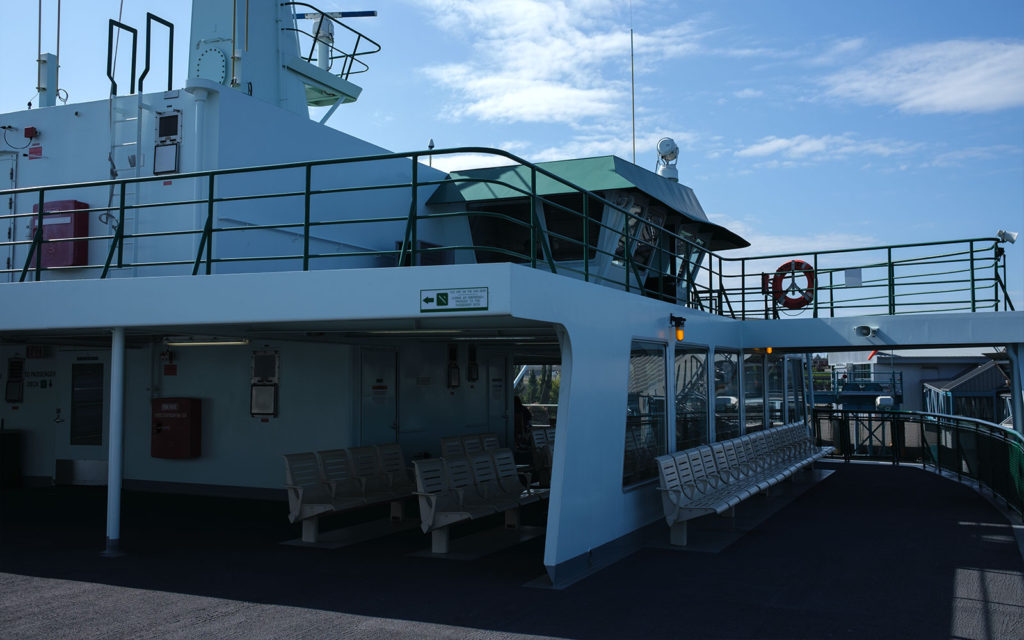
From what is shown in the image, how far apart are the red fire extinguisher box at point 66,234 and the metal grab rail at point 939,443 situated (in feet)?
37.2

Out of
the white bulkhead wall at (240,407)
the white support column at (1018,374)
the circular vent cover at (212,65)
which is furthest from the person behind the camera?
the circular vent cover at (212,65)

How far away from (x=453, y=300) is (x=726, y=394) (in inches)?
273

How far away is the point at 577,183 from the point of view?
12.3m

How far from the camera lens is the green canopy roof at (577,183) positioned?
478 inches

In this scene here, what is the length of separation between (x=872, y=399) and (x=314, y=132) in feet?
92.5

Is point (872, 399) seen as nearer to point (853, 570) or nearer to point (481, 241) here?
point (481, 241)

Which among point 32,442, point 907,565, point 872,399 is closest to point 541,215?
point 907,565

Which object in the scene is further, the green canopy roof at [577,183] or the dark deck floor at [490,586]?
the green canopy roof at [577,183]

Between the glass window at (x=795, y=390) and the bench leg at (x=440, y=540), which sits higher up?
the glass window at (x=795, y=390)

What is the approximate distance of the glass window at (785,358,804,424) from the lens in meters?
16.7

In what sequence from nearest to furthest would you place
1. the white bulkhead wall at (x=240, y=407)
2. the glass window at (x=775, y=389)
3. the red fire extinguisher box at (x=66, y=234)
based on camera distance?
1. the red fire extinguisher box at (x=66, y=234)
2. the white bulkhead wall at (x=240, y=407)
3. the glass window at (x=775, y=389)

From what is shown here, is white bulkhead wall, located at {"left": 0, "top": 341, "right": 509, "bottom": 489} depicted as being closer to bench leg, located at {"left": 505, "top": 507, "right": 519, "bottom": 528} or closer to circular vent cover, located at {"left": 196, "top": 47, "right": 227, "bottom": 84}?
bench leg, located at {"left": 505, "top": 507, "right": 519, "bottom": 528}

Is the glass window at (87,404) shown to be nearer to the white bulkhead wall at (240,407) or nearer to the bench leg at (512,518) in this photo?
the white bulkhead wall at (240,407)

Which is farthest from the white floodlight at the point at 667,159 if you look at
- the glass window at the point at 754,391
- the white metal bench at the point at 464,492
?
the white metal bench at the point at 464,492
